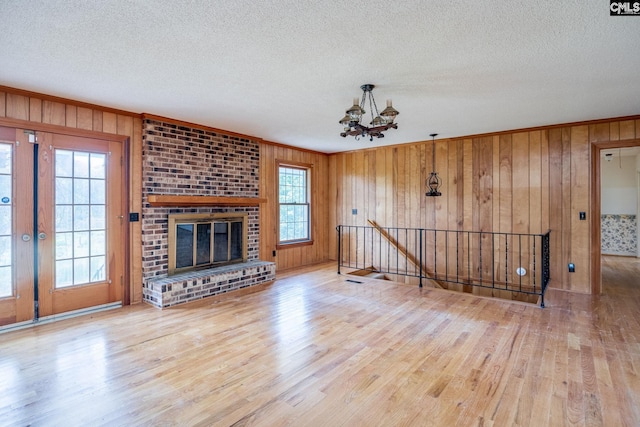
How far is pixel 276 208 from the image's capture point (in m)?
6.16

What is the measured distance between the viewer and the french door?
3320 mm

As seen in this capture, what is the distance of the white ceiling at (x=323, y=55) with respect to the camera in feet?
6.51

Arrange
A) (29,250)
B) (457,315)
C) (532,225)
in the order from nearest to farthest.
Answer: (29,250)
(457,315)
(532,225)

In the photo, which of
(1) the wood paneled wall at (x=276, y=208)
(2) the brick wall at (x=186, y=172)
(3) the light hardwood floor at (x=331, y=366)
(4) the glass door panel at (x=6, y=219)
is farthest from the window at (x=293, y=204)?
(4) the glass door panel at (x=6, y=219)

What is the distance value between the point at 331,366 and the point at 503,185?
4254 mm

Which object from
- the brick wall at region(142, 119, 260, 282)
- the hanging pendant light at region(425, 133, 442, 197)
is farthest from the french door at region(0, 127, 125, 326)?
the hanging pendant light at region(425, 133, 442, 197)

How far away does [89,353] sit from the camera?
9.11 ft

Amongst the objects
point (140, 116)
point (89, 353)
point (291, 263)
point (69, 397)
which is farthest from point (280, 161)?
point (69, 397)

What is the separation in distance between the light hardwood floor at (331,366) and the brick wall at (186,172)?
89 cm

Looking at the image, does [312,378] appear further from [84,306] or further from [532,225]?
[532,225]

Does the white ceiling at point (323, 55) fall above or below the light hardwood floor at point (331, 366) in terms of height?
above

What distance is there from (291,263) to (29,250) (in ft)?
13.1

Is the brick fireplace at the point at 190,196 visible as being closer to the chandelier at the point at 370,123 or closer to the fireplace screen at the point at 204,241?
the fireplace screen at the point at 204,241

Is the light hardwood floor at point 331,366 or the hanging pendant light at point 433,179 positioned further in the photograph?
the hanging pendant light at point 433,179
